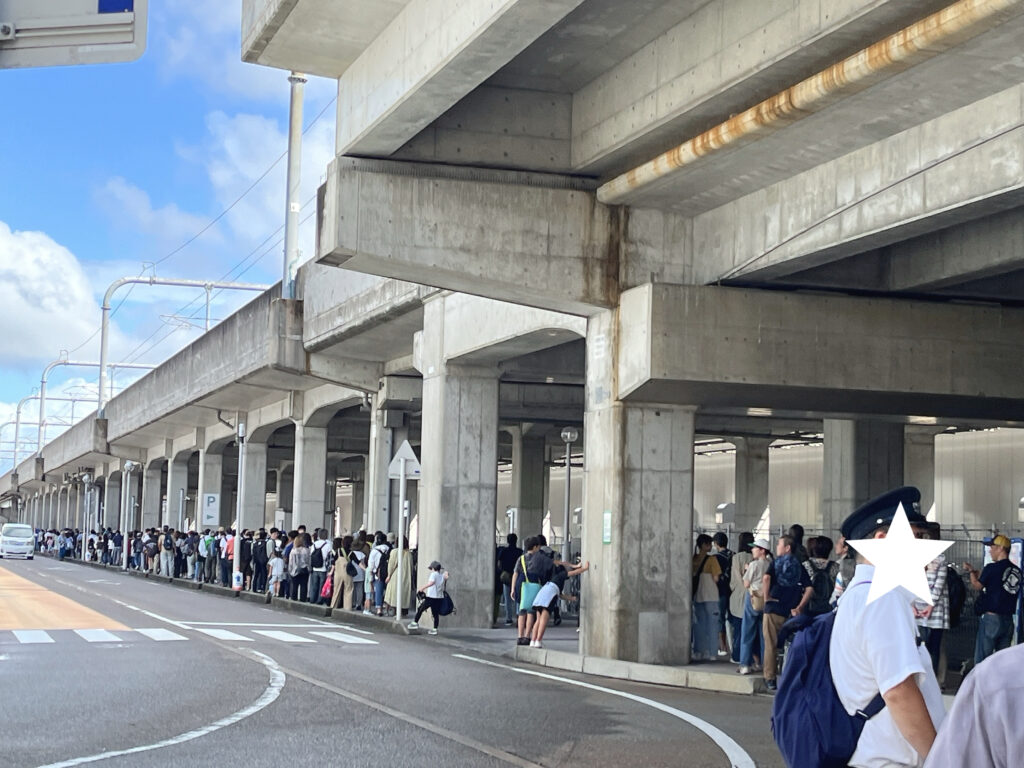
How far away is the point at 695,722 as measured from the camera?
41.9 ft

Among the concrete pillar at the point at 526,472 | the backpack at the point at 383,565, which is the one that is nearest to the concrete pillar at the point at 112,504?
the concrete pillar at the point at 526,472

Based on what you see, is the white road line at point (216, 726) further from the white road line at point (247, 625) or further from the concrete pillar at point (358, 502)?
the concrete pillar at point (358, 502)

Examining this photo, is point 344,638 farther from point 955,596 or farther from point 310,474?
point 310,474

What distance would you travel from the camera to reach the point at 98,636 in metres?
21.3

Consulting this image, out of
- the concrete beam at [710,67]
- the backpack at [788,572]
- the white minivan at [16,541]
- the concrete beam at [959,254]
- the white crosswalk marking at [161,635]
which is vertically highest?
the concrete beam at [710,67]

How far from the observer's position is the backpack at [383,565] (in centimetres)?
2814

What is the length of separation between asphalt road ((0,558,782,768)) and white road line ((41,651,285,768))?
2 centimetres

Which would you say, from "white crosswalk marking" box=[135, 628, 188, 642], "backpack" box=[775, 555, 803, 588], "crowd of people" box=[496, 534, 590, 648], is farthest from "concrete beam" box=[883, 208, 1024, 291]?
"white crosswalk marking" box=[135, 628, 188, 642]

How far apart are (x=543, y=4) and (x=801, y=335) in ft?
22.0

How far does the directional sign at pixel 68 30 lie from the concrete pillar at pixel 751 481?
1959 inches

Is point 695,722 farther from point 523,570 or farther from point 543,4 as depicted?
point 523,570

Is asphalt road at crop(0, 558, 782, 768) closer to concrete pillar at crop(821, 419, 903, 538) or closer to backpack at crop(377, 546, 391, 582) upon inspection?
backpack at crop(377, 546, 391, 582)

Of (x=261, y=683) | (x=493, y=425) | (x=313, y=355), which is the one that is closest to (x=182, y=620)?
(x=493, y=425)

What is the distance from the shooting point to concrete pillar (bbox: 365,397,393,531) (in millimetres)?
34312
